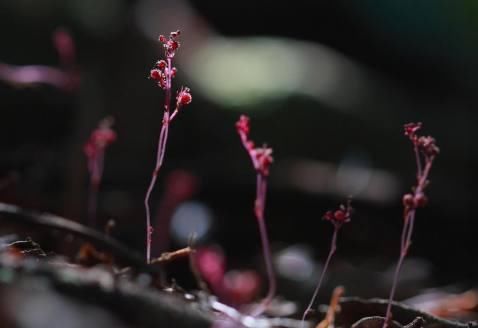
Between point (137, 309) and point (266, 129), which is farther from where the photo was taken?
point (266, 129)

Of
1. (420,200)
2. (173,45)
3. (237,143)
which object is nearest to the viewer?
(420,200)

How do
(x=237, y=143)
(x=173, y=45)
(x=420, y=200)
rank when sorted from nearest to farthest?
1. (x=420, y=200)
2. (x=173, y=45)
3. (x=237, y=143)

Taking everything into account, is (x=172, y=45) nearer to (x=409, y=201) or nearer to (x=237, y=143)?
(x=409, y=201)

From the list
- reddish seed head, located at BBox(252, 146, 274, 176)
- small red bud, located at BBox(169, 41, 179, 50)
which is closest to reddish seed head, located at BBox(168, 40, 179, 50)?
small red bud, located at BBox(169, 41, 179, 50)

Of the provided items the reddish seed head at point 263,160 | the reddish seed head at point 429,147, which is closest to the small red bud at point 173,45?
the reddish seed head at point 263,160

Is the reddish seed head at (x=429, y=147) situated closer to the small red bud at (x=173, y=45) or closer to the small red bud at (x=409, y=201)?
the small red bud at (x=409, y=201)

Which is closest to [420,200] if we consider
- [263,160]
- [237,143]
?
[263,160]

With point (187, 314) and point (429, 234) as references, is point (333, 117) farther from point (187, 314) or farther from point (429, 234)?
point (187, 314)

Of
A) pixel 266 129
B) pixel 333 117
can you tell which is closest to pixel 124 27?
pixel 266 129
